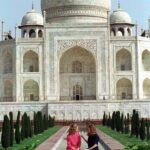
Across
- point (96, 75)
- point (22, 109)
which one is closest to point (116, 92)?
point (96, 75)

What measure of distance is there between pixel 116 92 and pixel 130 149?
63.9 ft

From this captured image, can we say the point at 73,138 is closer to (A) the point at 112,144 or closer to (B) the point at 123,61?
(A) the point at 112,144

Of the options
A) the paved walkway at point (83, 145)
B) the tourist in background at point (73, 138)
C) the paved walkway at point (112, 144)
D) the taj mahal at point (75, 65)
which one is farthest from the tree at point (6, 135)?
the taj mahal at point (75, 65)

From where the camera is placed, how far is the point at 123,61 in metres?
27.5

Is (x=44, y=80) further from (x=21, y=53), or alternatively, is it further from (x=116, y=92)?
(x=116, y=92)

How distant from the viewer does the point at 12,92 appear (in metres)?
27.3

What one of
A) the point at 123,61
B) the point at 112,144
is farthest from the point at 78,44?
the point at 112,144

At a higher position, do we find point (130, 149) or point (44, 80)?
point (44, 80)

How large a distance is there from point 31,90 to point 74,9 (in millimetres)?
5448

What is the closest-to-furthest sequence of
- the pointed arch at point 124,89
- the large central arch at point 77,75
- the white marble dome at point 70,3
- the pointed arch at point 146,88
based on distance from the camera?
1. the pointed arch at point 124,89
2. the large central arch at point 77,75
3. the pointed arch at point 146,88
4. the white marble dome at point 70,3

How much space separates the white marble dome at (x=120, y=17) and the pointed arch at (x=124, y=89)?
13.7 ft

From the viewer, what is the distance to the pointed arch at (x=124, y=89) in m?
27.1

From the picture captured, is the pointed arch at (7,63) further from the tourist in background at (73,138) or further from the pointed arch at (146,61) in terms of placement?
the tourist in background at (73,138)

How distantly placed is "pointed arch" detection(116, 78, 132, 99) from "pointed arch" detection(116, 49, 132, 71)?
717mm
